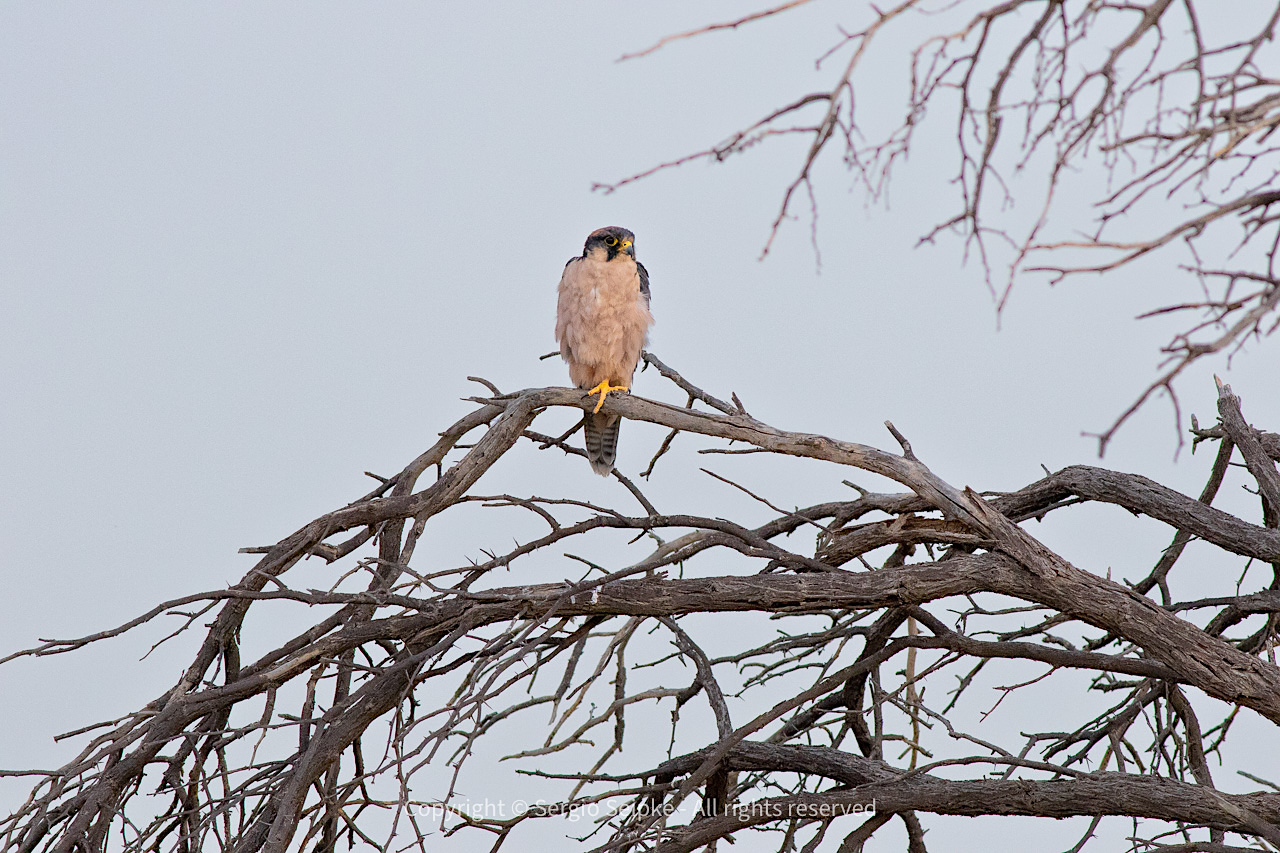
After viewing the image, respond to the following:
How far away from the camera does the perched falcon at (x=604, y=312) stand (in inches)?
196

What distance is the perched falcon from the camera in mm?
4969

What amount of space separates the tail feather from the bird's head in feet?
2.39

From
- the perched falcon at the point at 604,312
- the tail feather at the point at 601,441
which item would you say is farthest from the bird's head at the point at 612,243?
the tail feather at the point at 601,441

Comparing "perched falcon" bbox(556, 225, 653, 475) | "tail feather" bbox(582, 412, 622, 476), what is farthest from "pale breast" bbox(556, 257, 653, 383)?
"tail feather" bbox(582, 412, 622, 476)

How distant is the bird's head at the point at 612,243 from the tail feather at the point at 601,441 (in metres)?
0.73

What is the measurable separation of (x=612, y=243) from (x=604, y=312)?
1.02 feet

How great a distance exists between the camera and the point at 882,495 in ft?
12.9

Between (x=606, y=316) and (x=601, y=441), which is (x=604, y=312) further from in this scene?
(x=601, y=441)

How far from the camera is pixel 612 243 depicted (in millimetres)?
5020

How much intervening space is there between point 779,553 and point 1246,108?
2.02 metres

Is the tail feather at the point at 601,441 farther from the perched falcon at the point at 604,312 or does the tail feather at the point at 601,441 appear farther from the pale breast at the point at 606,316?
the pale breast at the point at 606,316

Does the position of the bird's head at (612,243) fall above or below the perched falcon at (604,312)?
above

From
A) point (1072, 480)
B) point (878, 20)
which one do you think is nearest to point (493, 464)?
point (1072, 480)

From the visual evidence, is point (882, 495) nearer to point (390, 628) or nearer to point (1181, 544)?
point (1181, 544)
